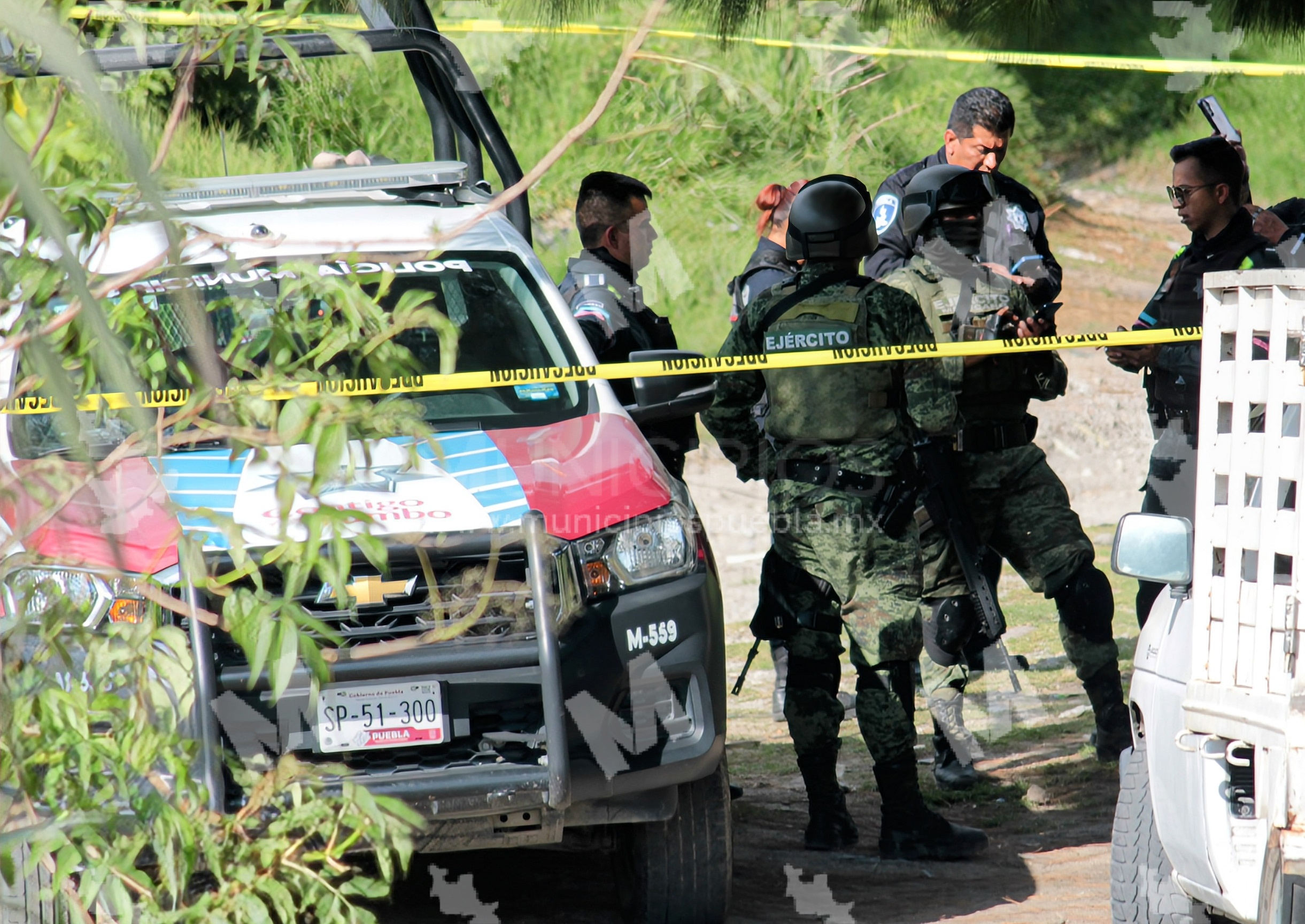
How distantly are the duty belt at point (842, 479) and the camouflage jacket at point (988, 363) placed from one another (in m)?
0.79

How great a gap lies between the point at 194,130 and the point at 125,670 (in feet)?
44.7

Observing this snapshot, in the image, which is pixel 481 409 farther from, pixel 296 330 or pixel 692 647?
pixel 296 330

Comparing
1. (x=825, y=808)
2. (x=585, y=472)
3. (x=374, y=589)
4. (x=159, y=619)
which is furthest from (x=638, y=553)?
(x=159, y=619)

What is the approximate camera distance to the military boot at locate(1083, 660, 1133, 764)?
19.2 ft

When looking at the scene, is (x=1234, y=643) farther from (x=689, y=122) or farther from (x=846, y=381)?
(x=689, y=122)

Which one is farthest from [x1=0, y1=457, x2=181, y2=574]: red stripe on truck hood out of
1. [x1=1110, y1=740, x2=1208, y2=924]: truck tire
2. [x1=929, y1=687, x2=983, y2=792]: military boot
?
[x1=929, y1=687, x2=983, y2=792]: military boot

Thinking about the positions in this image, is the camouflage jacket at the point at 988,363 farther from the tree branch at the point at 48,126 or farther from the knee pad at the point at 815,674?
the tree branch at the point at 48,126

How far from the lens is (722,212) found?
15188 mm

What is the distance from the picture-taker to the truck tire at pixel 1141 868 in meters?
3.44

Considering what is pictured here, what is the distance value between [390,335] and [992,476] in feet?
12.2

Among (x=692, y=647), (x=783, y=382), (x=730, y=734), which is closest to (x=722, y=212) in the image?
(x=730, y=734)

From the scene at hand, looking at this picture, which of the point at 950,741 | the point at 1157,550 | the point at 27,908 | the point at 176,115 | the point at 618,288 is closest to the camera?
the point at 176,115

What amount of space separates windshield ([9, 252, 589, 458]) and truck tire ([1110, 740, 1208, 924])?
190cm

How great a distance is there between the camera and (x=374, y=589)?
362 cm
